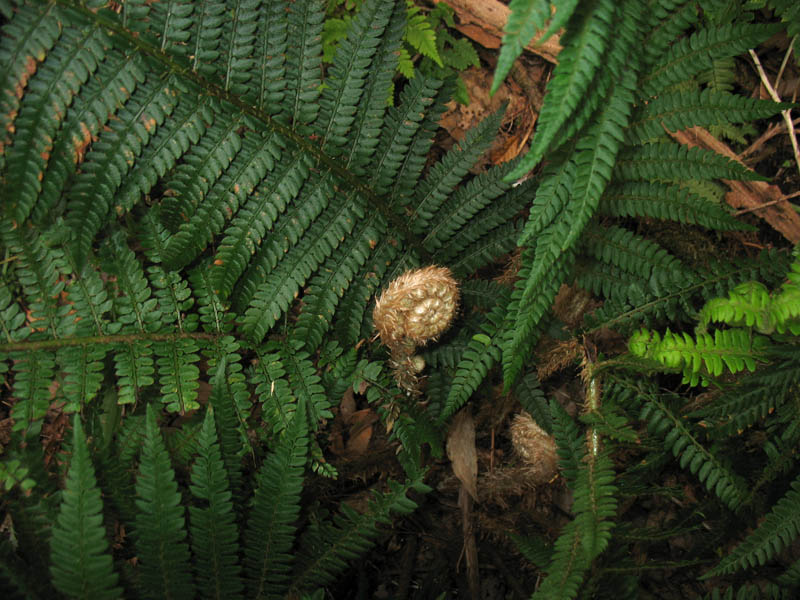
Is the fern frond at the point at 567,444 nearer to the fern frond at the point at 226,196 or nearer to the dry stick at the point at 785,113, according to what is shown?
the fern frond at the point at 226,196

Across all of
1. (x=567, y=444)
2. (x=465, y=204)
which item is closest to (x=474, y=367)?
(x=567, y=444)

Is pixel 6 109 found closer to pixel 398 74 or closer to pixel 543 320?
pixel 398 74

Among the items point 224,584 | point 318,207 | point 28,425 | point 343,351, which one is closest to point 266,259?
point 318,207

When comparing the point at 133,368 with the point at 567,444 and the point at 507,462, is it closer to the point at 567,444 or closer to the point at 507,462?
the point at 567,444

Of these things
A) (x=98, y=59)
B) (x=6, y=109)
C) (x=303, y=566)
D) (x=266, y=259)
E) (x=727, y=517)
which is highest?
→ (x=98, y=59)

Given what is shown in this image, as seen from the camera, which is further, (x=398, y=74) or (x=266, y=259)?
(x=398, y=74)

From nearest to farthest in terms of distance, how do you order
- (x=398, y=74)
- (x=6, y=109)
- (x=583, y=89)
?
(x=583, y=89) → (x=6, y=109) → (x=398, y=74)

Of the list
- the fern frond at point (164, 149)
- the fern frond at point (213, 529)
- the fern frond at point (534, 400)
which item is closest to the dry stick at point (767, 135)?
the fern frond at point (534, 400)

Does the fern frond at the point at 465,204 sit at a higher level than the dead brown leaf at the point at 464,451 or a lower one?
higher
